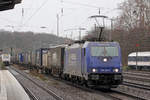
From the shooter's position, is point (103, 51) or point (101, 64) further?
point (103, 51)

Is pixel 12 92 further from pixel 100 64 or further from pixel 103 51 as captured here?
pixel 103 51

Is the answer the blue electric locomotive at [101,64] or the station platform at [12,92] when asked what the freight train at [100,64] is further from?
the station platform at [12,92]

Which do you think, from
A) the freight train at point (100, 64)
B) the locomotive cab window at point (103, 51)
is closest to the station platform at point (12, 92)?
the freight train at point (100, 64)

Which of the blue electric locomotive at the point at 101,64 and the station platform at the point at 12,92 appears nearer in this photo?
the station platform at the point at 12,92

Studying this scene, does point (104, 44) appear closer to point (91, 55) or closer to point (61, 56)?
point (91, 55)

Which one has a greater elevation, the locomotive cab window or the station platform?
the locomotive cab window

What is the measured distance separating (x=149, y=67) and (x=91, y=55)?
3084 centimetres

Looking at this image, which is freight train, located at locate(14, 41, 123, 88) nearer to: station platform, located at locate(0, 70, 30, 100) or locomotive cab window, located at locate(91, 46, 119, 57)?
locomotive cab window, located at locate(91, 46, 119, 57)

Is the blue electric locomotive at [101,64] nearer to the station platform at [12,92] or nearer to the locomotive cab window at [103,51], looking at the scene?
the locomotive cab window at [103,51]

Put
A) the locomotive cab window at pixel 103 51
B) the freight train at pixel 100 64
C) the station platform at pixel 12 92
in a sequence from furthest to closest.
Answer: the locomotive cab window at pixel 103 51
the freight train at pixel 100 64
the station platform at pixel 12 92

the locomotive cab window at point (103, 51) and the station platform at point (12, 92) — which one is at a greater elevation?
the locomotive cab window at point (103, 51)

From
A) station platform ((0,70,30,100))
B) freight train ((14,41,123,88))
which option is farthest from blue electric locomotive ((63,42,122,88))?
station platform ((0,70,30,100))

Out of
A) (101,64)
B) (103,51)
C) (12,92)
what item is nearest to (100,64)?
(101,64)

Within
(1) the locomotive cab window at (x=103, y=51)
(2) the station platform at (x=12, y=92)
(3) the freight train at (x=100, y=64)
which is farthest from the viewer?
(1) the locomotive cab window at (x=103, y=51)
